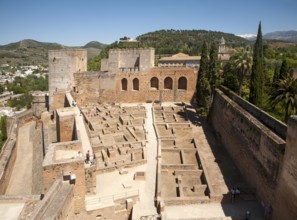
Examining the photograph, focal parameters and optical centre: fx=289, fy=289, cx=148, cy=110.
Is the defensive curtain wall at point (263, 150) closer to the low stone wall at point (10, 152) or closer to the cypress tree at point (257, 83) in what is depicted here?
the cypress tree at point (257, 83)

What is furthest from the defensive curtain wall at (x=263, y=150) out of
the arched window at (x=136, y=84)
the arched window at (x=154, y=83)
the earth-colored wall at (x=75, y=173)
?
the arched window at (x=136, y=84)

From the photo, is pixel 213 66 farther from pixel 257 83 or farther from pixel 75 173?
pixel 75 173

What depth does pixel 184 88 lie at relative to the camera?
27.4m

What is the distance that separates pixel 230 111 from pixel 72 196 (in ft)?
38.8

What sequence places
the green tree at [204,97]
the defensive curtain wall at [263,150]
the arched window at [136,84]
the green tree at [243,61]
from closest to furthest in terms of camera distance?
the defensive curtain wall at [263,150] → the green tree at [243,61] → the green tree at [204,97] → the arched window at [136,84]

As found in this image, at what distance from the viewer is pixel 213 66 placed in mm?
21734

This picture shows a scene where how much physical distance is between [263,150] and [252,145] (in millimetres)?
1392

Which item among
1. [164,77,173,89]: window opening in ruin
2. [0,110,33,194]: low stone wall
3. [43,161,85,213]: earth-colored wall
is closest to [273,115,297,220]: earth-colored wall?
[43,161,85,213]: earth-colored wall

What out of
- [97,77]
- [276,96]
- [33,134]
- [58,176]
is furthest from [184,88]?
[58,176]

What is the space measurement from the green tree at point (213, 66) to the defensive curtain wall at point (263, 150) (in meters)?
2.47

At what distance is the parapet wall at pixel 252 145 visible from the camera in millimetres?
11320

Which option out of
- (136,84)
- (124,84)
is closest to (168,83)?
(136,84)

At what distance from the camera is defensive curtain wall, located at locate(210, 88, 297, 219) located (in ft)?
31.6

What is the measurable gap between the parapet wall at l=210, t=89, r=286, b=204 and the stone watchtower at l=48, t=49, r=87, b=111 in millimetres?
12181
